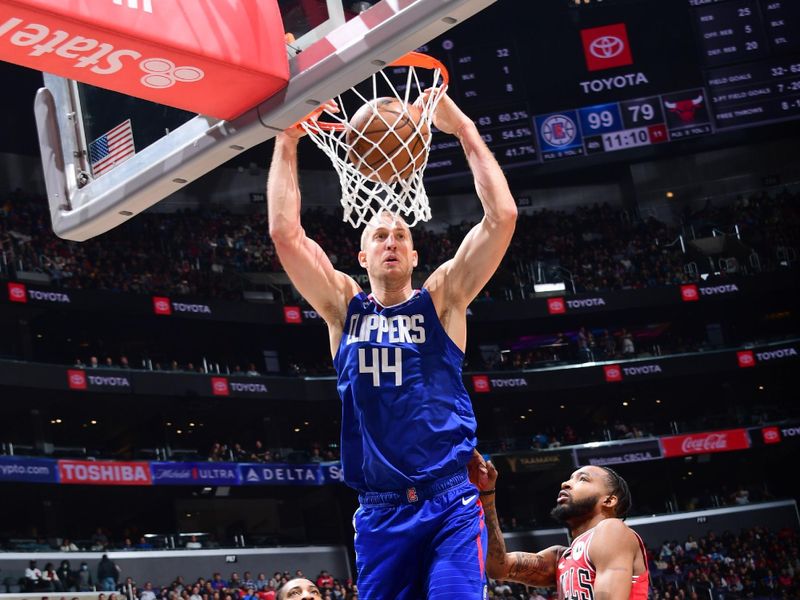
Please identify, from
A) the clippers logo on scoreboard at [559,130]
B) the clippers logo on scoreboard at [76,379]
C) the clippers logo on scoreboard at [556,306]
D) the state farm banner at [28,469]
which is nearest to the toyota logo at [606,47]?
the clippers logo on scoreboard at [559,130]

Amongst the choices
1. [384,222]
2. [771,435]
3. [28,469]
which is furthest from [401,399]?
[771,435]

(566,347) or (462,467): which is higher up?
(566,347)

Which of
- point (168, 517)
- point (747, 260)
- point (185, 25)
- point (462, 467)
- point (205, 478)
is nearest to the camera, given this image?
point (185, 25)

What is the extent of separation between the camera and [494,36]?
2972 centimetres

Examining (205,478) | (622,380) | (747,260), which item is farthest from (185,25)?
(747,260)

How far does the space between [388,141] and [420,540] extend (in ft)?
5.76

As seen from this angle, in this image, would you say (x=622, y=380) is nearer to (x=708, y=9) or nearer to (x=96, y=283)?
(x=708, y=9)

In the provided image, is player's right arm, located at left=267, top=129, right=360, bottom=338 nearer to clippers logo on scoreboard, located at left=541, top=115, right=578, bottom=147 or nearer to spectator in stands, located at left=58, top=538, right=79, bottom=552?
spectator in stands, located at left=58, top=538, right=79, bottom=552

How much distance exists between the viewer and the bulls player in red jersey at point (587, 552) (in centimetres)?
450

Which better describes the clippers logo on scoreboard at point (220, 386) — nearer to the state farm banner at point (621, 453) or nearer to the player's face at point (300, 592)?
the state farm banner at point (621, 453)

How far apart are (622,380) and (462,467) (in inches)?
1025

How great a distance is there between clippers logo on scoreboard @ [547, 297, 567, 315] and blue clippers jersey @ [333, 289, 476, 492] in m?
26.0

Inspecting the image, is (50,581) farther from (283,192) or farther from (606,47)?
(606,47)

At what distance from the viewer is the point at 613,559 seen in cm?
453
